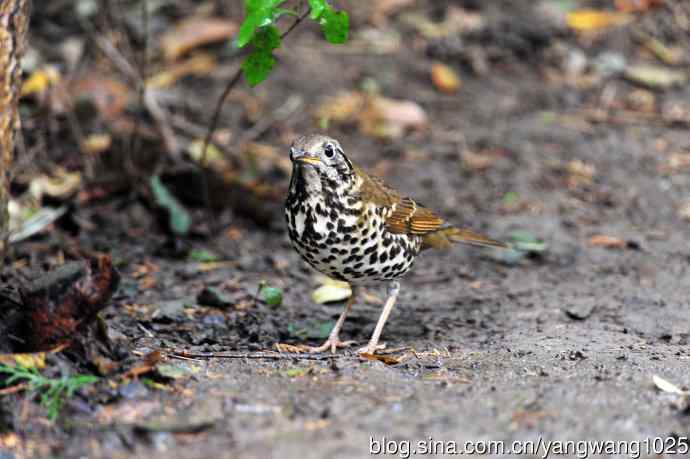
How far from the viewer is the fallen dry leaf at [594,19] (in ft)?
33.6

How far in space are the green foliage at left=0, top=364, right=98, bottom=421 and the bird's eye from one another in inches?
72.4

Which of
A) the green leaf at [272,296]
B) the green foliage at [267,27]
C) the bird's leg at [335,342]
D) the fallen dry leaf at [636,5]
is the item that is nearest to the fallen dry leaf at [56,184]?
the green leaf at [272,296]

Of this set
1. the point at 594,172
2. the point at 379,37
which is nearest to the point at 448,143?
the point at 594,172

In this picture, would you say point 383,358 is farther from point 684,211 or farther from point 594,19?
point 594,19

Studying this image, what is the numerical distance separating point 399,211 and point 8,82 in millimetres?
2319

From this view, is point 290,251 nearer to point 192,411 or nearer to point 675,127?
point 192,411

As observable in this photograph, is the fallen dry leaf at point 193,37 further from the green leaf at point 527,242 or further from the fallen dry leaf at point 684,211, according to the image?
the fallen dry leaf at point 684,211

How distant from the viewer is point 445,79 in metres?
9.38

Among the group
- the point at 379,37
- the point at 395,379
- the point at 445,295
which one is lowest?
the point at 445,295

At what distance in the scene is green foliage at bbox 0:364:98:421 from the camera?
3.49 metres

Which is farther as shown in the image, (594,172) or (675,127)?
(675,127)

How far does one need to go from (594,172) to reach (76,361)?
18.2 feet

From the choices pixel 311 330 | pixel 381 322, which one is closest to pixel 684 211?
pixel 381 322

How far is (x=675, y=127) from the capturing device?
8812mm
